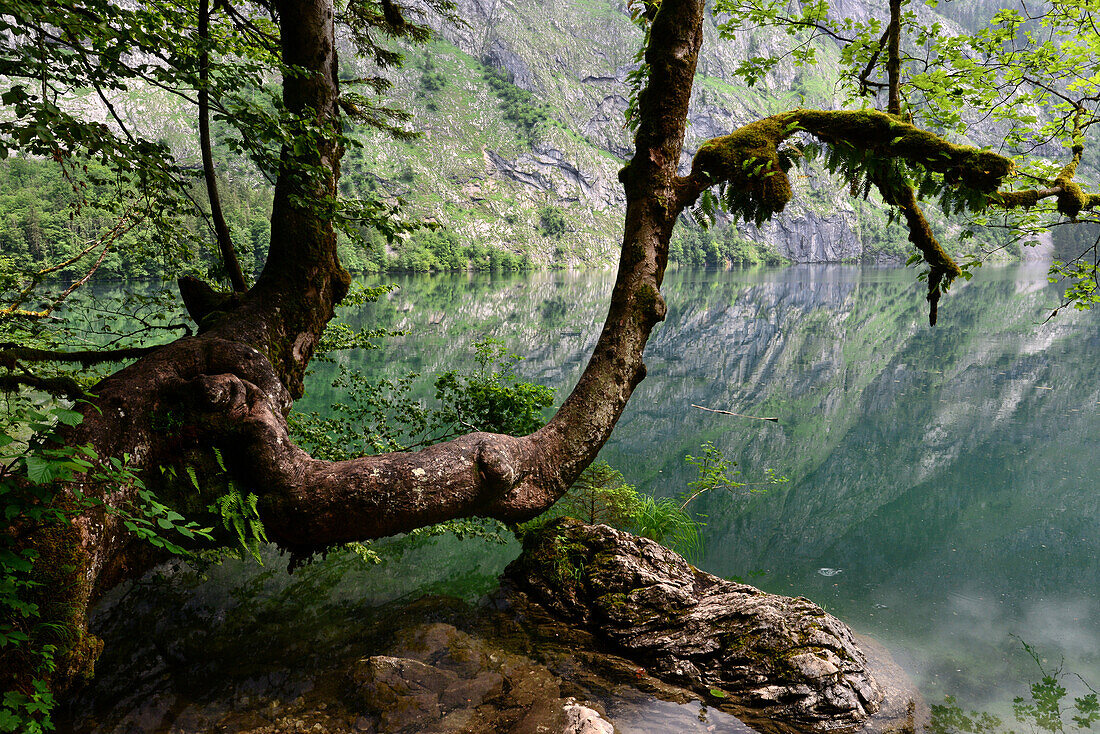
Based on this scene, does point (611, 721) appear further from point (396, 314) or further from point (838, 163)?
point (396, 314)

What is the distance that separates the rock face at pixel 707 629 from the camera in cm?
496

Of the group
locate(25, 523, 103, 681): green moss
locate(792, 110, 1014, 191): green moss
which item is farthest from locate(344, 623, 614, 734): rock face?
locate(792, 110, 1014, 191): green moss

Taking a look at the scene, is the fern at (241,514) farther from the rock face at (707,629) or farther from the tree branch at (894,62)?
the tree branch at (894,62)

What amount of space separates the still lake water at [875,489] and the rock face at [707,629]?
138cm

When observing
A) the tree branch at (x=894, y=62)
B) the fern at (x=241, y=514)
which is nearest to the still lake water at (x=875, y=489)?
the fern at (x=241, y=514)

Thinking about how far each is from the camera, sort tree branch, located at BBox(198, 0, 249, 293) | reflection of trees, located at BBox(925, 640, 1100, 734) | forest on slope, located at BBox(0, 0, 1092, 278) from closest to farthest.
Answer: tree branch, located at BBox(198, 0, 249, 293) < reflection of trees, located at BBox(925, 640, 1100, 734) < forest on slope, located at BBox(0, 0, 1092, 278)

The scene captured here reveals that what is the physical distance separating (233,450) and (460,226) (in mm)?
129962

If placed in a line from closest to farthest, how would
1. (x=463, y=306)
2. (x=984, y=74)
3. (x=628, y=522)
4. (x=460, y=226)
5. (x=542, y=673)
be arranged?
(x=542, y=673), (x=984, y=74), (x=628, y=522), (x=463, y=306), (x=460, y=226)

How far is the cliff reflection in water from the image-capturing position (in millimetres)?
7852

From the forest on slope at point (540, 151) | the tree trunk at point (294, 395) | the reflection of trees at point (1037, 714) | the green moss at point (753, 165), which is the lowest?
the reflection of trees at point (1037, 714)

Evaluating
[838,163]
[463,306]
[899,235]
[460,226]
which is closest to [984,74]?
[838,163]

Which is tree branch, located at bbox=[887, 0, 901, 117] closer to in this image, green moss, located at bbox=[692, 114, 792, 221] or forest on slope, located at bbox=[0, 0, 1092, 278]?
green moss, located at bbox=[692, 114, 792, 221]

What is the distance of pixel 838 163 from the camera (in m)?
4.47

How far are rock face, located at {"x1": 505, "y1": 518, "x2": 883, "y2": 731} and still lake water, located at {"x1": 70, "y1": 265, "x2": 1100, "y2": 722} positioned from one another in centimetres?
138
